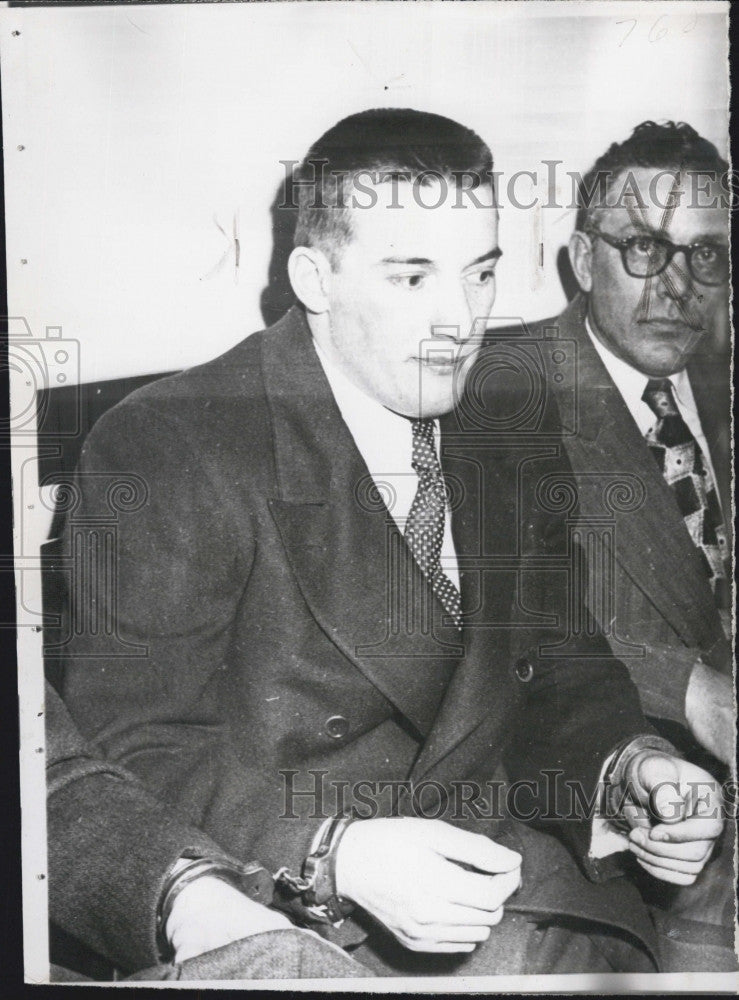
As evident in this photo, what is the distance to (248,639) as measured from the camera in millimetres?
2266

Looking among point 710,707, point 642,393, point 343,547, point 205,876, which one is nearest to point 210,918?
point 205,876

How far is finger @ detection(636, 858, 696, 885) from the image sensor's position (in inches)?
92.5

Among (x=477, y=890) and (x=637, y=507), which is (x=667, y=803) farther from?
(x=637, y=507)

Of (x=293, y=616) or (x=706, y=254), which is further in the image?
(x=706, y=254)

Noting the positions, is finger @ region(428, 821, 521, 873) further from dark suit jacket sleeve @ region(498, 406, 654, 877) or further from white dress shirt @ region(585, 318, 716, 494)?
white dress shirt @ region(585, 318, 716, 494)

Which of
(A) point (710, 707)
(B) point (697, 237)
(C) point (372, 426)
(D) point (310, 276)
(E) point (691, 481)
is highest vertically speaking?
(B) point (697, 237)

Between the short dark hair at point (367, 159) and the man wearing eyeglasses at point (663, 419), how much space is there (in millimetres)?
334

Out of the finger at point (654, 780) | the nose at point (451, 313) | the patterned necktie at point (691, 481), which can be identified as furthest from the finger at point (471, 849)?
the nose at point (451, 313)

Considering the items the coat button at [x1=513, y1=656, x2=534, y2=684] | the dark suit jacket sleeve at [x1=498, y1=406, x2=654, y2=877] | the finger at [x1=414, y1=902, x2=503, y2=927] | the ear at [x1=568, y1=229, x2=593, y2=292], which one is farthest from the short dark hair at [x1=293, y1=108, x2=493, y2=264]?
the finger at [x1=414, y1=902, x2=503, y2=927]

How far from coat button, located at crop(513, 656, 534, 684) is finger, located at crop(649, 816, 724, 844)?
460 mm

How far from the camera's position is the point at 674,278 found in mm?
2361

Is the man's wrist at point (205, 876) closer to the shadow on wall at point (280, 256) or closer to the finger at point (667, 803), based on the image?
the finger at point (667, 803)

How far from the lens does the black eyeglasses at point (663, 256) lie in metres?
2.34

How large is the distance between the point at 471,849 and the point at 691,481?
39.4 inches
